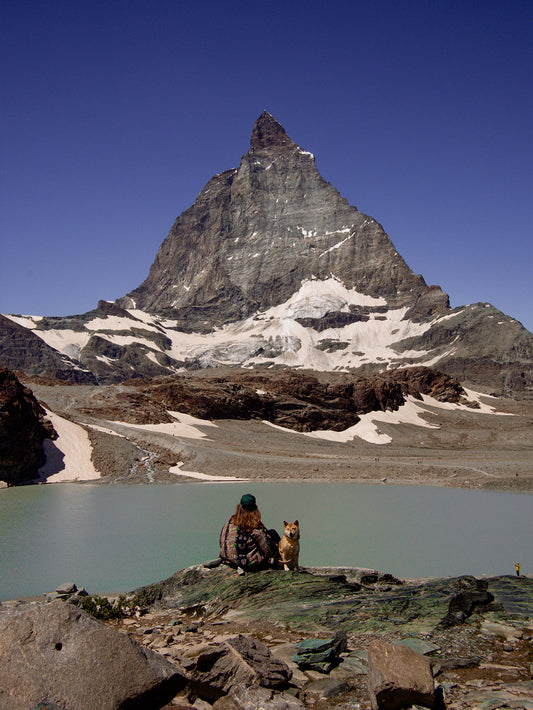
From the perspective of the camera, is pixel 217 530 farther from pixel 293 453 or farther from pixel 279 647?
pixel 293 453

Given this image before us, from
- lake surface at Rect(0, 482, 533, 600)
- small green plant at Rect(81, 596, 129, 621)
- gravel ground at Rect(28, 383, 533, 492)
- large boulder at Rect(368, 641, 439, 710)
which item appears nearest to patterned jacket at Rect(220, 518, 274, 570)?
small green plant at Rect(81, 596, 129, 621)

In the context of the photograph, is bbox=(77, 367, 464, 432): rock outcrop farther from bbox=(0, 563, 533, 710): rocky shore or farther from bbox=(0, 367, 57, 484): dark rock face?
bbox=(0, 563, 533, 710): rocky shore

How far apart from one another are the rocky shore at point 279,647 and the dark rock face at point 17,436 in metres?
30.0

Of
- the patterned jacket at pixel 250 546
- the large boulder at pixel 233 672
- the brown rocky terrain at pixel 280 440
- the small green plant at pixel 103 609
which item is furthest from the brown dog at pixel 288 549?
the brown rocky terrain at pixel 280 440

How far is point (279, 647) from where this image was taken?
7438 mm

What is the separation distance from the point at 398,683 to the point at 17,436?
38.2 meters

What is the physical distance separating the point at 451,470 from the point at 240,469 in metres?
15.9

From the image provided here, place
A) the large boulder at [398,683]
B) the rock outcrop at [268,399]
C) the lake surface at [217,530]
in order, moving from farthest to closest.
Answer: the rock outcrop at [268,399]
the lake surface at [217,530]
the large boulder at [398,683]

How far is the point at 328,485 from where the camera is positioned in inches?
1492

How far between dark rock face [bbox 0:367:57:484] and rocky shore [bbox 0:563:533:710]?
30.0 meters

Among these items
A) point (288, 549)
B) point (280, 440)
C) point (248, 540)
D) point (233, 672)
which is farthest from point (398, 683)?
point (280, 440)

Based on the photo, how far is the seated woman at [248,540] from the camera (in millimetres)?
10125

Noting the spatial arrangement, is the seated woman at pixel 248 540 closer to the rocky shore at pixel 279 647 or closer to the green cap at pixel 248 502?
the green cap at pixel 248 502

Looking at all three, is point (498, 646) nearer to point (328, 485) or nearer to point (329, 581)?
point (329, 581)
